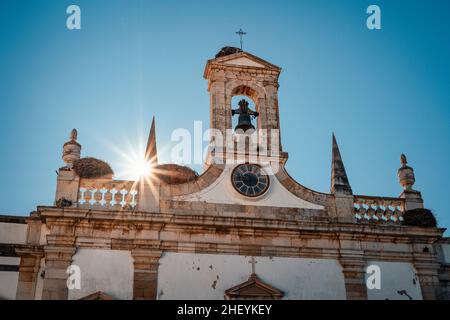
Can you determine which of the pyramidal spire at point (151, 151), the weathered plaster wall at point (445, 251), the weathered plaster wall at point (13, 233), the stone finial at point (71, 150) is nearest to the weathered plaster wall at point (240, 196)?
the pyramidal spire at point (151, 151)

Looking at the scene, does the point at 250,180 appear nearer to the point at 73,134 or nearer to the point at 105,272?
the point at 105,272

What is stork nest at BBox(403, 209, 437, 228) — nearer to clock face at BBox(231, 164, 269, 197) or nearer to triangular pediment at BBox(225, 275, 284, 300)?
clock face at BBox(231, 164, 269, 197)

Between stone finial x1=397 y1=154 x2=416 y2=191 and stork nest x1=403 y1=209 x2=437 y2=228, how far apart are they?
0.69m

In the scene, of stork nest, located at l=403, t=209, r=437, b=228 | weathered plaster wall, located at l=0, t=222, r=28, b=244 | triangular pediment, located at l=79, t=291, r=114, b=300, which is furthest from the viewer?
stork nest, located at l=403, t=209, r=437, b=228

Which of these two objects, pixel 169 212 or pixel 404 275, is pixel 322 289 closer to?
pixel 404 275

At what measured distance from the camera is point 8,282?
11.7 m

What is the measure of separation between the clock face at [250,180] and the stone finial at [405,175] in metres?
3.24

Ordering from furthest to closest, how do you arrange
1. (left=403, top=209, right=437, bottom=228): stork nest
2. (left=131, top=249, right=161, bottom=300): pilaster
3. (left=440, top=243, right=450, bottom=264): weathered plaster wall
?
(left=440, top=243, right=450, bottom=264): weathered plaster wall < (left=403, top=209, right=437, bottom=228): stork nest < (left=131, top=249, right=161, bottom=300): pilaster

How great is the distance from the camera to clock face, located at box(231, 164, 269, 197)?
13086 mm

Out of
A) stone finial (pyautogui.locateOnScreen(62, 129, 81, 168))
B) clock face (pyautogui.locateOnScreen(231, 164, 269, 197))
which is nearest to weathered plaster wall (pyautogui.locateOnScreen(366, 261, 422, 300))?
clock face (pyautogui.locateOnScreen(231, 164, 269, 197))

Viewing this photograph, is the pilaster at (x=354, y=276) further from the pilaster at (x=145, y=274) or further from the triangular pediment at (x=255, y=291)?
the pilaster at (x=145, y=274)

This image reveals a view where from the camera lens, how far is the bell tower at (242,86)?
14008mm

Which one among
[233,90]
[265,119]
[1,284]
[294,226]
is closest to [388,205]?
[294,226]

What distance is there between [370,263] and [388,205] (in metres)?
1.52
